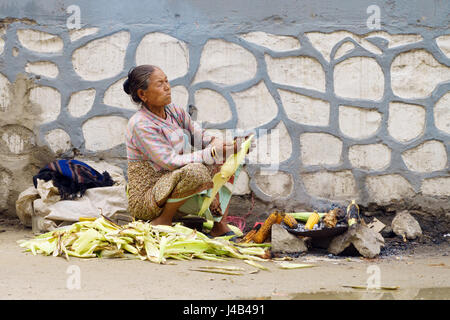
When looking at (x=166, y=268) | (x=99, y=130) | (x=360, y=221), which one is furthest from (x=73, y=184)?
(x=360, y=221)

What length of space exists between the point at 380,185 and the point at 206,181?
1.74 m

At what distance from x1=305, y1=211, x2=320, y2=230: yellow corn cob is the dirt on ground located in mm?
295

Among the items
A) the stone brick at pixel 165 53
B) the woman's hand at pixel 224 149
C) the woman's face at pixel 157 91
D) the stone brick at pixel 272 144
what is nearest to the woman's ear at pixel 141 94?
the woman's face at pixel 157 91

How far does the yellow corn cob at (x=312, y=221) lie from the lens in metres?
4.48

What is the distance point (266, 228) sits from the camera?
448cm

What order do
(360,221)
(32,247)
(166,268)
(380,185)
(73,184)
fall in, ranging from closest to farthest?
(166,268) → (32,247) → (360,221) → (73,184) → (380,185)

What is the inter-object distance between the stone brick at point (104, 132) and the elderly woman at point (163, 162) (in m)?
0.73

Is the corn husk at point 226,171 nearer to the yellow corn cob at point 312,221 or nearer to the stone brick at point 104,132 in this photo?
the yellow corn cob at point 312,221

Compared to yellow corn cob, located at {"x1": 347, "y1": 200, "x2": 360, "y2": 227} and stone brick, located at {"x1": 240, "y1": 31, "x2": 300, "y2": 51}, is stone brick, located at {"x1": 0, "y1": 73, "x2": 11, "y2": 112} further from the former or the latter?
yellow corn cob, located at {"x1": 347, "y1": 200, "x2": 360, "y2": 227}

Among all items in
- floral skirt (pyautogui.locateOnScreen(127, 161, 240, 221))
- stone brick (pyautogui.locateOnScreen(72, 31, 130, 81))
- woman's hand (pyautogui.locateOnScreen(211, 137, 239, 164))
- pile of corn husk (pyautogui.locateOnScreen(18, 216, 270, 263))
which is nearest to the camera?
pile of corn husk (pyautogui.locateOnScreen(18, 216, 270, 263))

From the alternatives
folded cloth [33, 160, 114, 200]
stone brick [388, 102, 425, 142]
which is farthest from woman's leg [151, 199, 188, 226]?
stone brick [388, 102, 425, 142]

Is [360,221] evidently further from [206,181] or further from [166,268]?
[166,268]

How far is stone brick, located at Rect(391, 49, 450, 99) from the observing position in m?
5.12

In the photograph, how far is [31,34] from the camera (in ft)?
17.1
